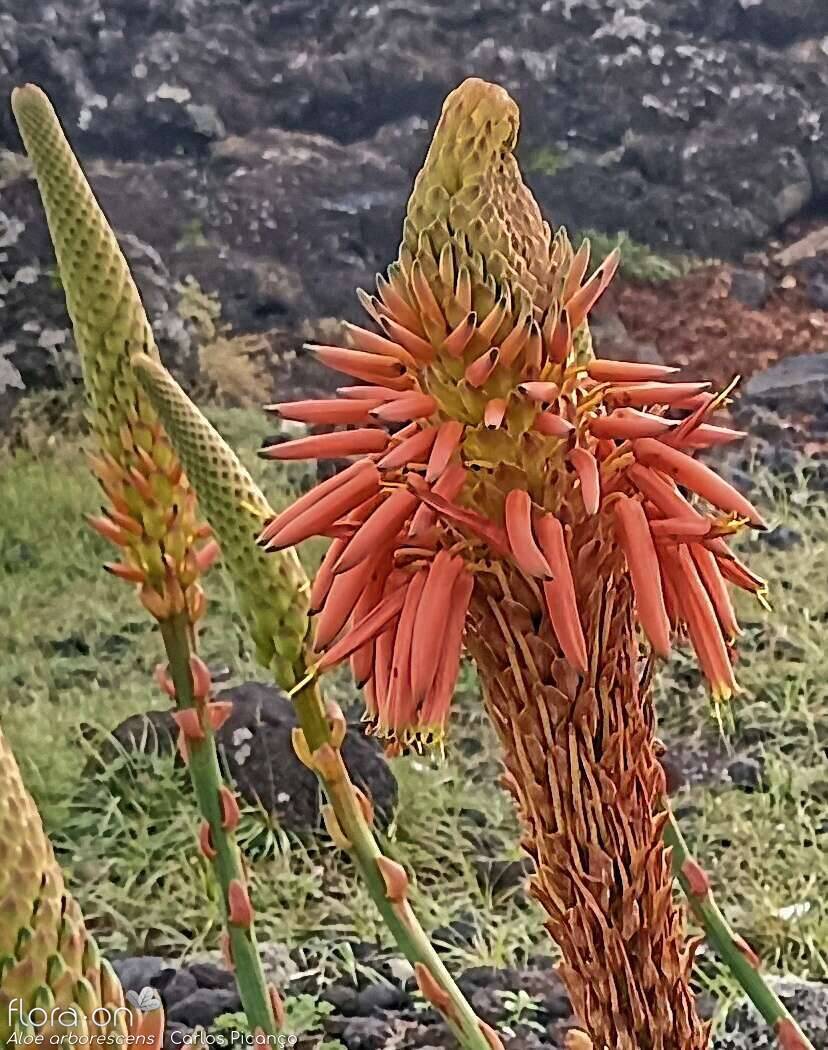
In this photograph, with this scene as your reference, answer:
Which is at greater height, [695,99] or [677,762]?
[695,99]

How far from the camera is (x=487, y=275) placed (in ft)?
1.08

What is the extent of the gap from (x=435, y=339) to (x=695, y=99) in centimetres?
250

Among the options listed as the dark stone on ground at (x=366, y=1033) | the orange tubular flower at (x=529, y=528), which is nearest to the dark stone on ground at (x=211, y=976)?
the dark stone on ground at (x=366, y=1033)

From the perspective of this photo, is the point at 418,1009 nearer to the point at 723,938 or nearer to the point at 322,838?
the point at 322,838

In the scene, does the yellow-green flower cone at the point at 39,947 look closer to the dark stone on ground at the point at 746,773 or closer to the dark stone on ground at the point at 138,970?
the dark stone on ground at the point at 138,970

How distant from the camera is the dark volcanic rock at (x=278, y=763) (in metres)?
1.35

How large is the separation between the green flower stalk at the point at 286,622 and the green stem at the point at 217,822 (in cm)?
4

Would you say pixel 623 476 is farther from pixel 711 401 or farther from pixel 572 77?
pixel 572 77

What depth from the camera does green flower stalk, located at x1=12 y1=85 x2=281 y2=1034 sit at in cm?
44

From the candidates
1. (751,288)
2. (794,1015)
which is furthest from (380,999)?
(751,288)

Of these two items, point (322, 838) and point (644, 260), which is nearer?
point (322, 838)

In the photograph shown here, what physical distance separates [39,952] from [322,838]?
3.96 ft

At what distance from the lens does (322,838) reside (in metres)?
1.37

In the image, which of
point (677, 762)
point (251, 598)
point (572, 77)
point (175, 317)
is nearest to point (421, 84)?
point (572, 77)
